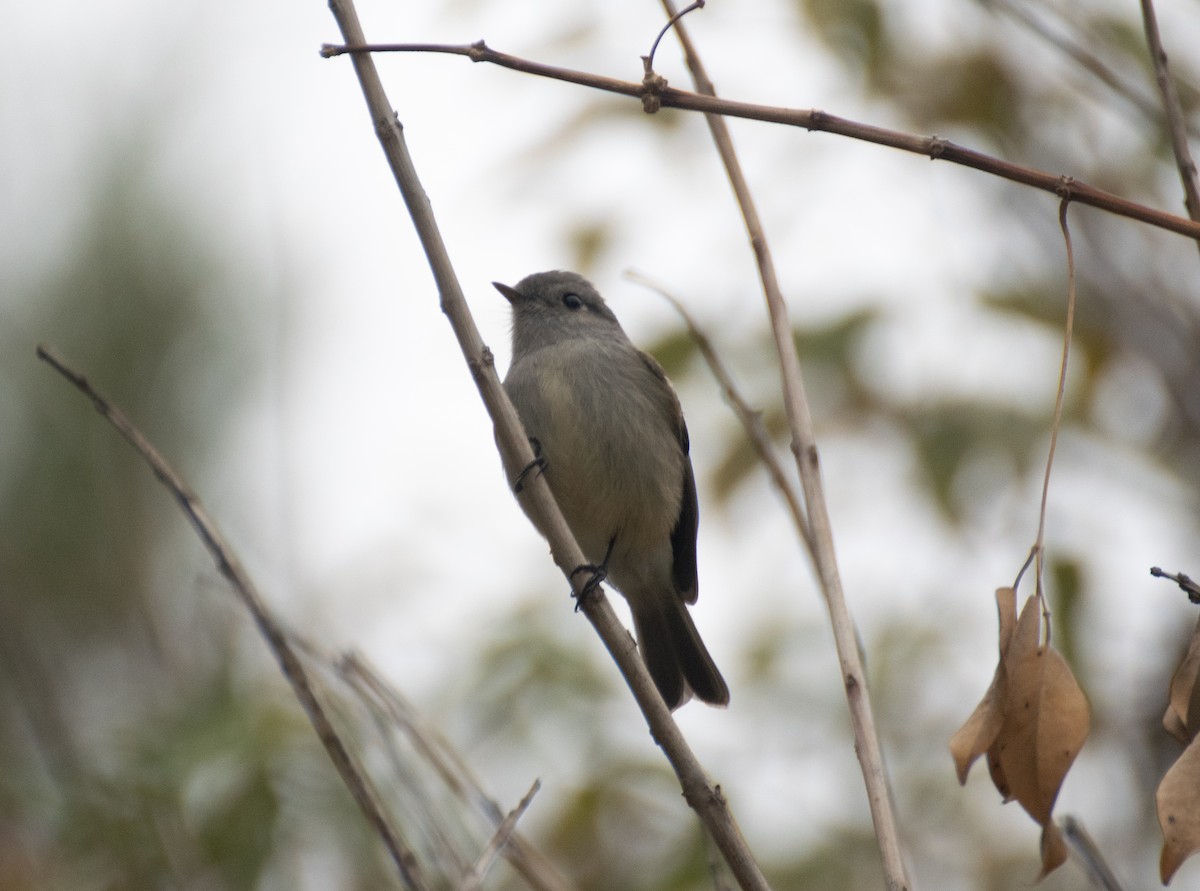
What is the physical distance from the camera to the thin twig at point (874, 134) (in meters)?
→ 1.91

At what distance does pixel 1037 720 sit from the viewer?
1.94 metres

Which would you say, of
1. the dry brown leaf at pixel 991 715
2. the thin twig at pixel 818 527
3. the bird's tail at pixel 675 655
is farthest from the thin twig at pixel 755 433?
the bird's tail at pixel 675 655

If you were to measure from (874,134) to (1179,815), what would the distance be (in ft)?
3.58

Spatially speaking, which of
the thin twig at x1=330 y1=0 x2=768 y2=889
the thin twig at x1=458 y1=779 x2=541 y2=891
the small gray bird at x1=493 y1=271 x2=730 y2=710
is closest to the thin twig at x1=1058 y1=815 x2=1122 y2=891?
the thin twig at x1=330 y1=0 x2=768 y2=889

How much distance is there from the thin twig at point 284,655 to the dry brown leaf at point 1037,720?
1.00m

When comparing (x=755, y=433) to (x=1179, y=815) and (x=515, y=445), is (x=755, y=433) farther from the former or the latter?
(x=1179, y=815)

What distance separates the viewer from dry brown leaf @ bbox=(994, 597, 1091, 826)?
1915mm

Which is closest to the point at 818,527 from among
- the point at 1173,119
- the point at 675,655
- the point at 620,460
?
the point at 1173,119

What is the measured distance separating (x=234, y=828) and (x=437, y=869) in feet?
2.79

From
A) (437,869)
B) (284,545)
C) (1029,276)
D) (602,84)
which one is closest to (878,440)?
(1029,276)

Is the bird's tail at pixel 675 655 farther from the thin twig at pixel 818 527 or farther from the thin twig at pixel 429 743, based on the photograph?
the thin twig at pixel 818 527

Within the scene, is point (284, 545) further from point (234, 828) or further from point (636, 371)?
point (636, 371)

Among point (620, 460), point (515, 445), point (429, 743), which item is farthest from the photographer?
point (620, 460)

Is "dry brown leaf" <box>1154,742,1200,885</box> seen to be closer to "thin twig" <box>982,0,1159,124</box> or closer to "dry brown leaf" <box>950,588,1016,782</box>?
"dry brown leaf" <box>950,588,1016,782</box>
